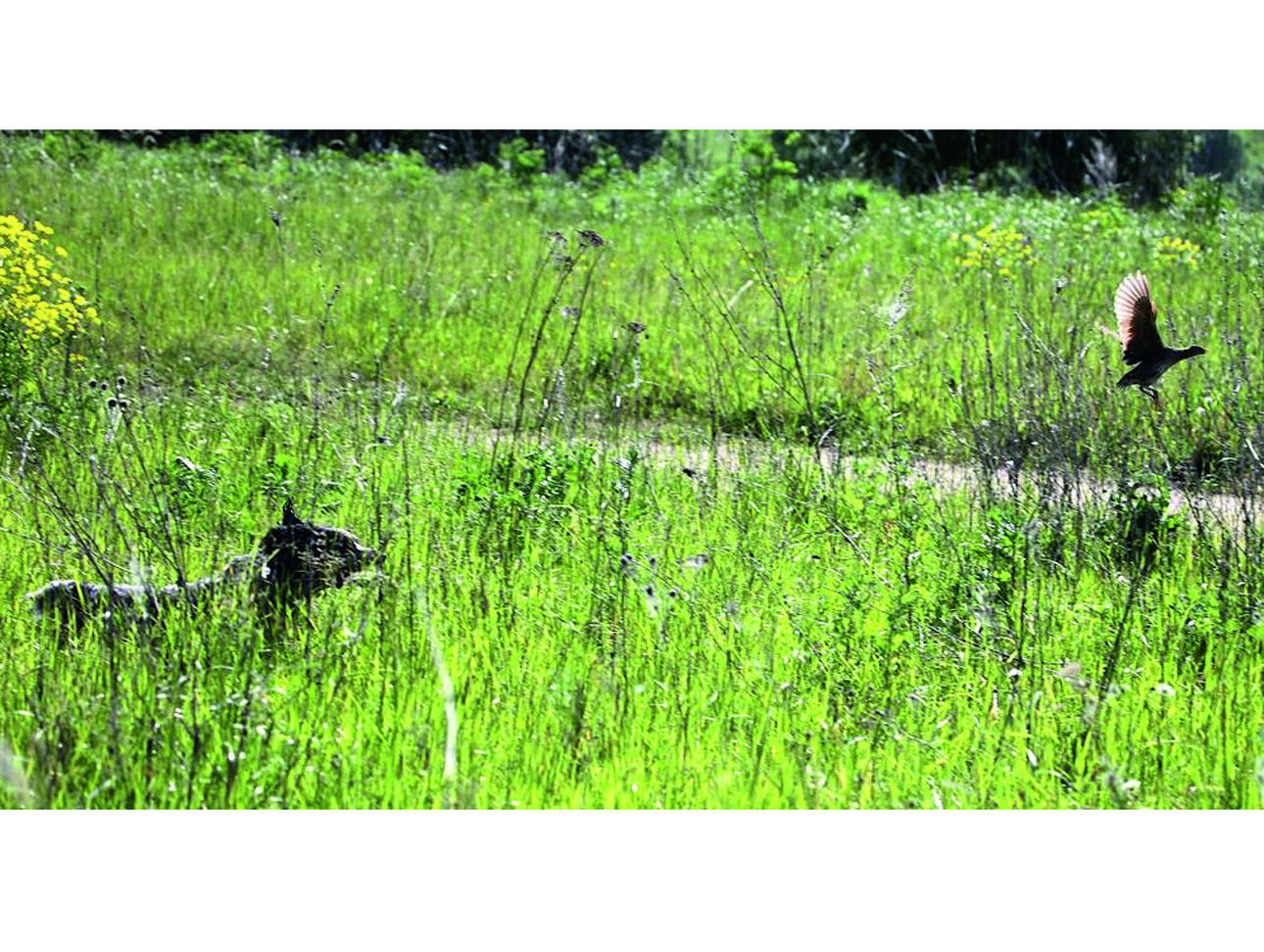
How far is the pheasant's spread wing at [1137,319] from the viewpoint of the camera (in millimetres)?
4109

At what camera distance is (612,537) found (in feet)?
12.5

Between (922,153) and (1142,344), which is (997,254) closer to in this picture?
(1142,344)

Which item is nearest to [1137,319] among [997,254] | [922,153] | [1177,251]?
[997,254]

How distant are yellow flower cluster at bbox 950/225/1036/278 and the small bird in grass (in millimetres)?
2507

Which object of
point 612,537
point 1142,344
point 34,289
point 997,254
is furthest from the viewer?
point 997,254

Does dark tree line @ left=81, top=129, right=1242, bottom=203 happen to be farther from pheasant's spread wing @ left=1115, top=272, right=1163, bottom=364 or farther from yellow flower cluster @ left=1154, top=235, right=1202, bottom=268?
pheasant's spread wing @ left=1115, top=272, right=1163, bottom=364

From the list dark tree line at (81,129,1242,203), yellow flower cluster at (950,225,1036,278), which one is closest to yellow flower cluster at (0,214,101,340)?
dark tree line at (81,129,1242,203)

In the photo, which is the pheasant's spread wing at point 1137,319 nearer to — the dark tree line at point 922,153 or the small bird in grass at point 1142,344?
A: the small bird in grass at point 1142,344

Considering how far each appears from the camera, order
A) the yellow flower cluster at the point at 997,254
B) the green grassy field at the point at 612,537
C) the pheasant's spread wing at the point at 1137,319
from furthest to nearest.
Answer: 1. the yellow flower cluster at the point at 997,254
2. the pheasant's spread wing at the point at 1137,319
3. the green grassy field at the point at 612,537

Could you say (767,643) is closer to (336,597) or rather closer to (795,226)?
(336,597)

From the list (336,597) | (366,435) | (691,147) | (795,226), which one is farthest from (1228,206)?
(336,597)

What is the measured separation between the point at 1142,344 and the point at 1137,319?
0.47ft

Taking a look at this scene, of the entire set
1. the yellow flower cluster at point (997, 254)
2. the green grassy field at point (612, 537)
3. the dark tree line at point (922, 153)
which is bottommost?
the green grassy field at point (612, 537)

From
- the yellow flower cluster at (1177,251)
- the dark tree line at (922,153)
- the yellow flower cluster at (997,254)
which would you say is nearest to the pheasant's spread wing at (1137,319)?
the yellow flower cluster at (997,254)
